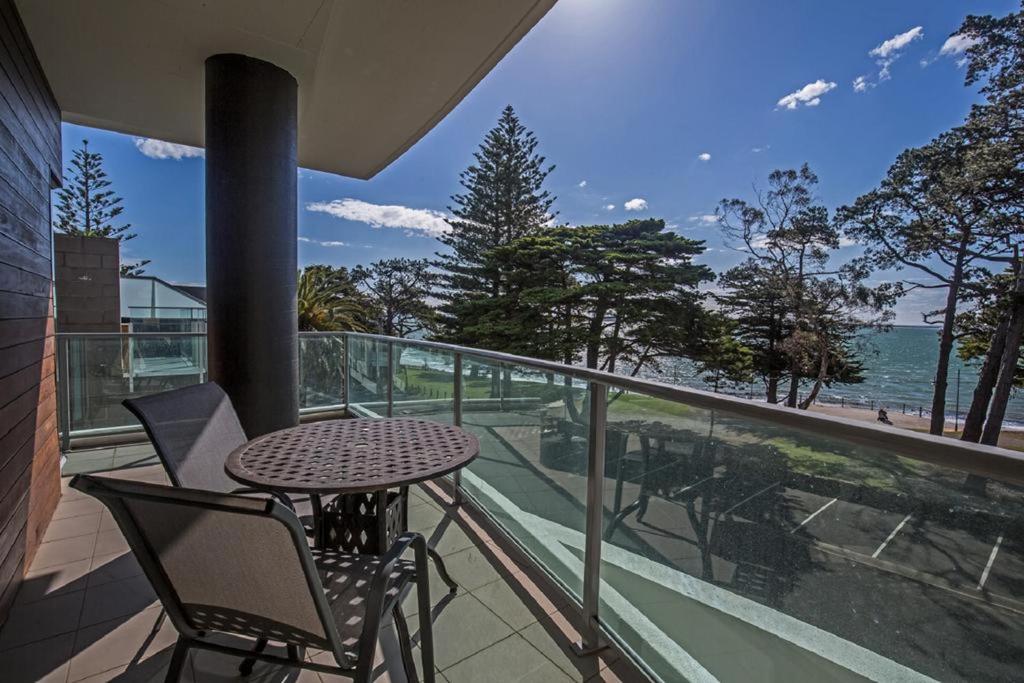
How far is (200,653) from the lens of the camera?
165cm

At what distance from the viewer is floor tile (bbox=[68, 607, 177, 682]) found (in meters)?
1.56

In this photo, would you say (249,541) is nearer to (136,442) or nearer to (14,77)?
(14,77)

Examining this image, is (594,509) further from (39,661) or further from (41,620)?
(41,620)

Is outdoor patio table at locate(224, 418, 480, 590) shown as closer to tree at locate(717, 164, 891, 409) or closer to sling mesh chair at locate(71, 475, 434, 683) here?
sling mesh chair at locate(71, 475, 434, 683)

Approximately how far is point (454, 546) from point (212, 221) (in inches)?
84.9

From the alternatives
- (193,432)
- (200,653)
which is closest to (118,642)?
(200,653)

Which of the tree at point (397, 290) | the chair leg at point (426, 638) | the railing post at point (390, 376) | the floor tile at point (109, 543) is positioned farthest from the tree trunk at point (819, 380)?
the floor tile at point (109, 543)

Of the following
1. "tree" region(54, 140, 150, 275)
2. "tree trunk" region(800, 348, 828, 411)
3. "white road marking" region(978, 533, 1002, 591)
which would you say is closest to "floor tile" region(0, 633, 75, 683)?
"white road marking" region(978, 533, 1002, 591)

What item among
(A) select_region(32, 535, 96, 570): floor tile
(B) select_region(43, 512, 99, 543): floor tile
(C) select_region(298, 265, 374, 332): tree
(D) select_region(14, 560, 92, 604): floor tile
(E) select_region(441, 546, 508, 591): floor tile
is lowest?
(D) select_region(14, 560, 92, 604): floor tile

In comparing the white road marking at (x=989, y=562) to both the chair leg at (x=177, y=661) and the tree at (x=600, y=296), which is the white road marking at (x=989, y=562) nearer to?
the chair leg at (x=177, y=661)

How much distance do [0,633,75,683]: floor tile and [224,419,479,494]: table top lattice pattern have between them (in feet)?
2.87

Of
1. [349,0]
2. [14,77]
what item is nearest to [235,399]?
[14,77]

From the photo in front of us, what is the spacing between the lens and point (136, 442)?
160 inches

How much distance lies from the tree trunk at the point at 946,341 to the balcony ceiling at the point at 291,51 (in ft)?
65.1
